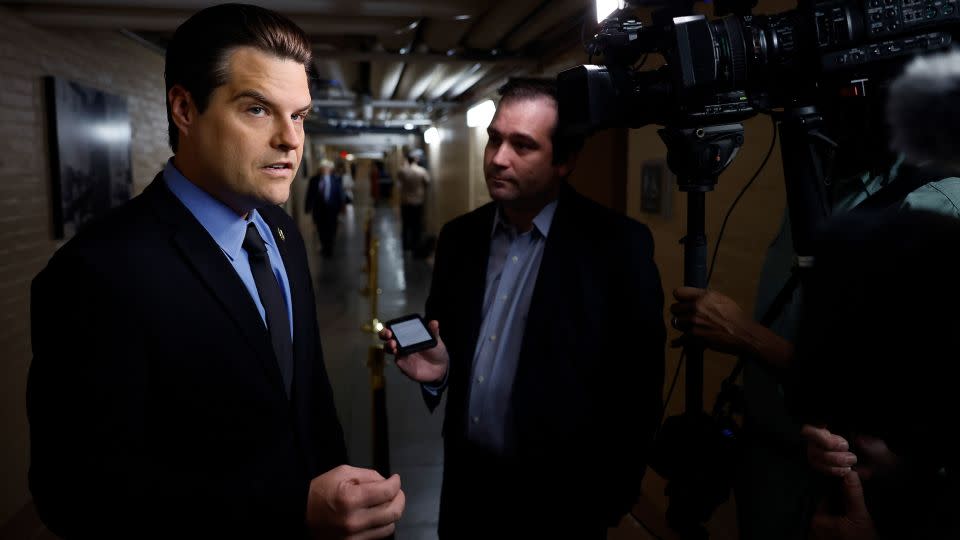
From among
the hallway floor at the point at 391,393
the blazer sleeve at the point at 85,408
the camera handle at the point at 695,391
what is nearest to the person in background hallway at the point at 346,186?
the hallway floor at the point at 391,393

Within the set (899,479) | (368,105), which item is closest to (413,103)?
(368,105)

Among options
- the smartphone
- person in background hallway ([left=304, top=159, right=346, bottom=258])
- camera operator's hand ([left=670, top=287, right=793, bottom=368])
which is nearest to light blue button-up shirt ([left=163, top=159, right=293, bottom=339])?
the smartphone

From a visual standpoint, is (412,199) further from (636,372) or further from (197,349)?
(197,349)

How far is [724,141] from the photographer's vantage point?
1299mm

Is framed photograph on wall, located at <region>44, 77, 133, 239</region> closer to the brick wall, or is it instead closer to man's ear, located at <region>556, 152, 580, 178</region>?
the brick wall

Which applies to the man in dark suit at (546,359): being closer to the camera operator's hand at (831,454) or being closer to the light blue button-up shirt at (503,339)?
the light blue button-up shirt at (503,339)

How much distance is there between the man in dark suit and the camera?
1630 millimetres

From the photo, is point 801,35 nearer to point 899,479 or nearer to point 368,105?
point 899,479

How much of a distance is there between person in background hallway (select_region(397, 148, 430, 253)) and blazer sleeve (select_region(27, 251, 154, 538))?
8892 millimetres

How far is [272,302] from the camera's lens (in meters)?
1.16

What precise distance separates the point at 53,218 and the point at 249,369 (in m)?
2.91

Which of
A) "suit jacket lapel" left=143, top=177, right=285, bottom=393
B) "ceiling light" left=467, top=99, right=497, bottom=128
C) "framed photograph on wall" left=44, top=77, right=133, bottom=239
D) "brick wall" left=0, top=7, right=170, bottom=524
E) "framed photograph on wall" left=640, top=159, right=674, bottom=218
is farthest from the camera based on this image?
"ceiling light" left=467, top=99, right=497, bottom=128

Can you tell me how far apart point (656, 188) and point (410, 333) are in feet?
6.27

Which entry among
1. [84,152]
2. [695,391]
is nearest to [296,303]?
[695,391]
